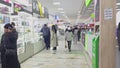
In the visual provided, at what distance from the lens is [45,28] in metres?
14.0

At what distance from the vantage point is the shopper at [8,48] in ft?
18.8

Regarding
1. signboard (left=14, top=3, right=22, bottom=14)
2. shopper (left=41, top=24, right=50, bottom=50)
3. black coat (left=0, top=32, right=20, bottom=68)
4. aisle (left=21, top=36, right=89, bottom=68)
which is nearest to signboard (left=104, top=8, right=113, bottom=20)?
black coat (left=0, top=32, right=20, bottom=68)

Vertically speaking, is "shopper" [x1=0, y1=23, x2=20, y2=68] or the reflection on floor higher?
"shopper" [x1=0, y1=23, x2=20, y2=68]

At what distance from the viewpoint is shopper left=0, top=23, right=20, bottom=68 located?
5.73 meters

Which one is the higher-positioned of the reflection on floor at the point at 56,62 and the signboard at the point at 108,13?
the signboard at the point at 108,13

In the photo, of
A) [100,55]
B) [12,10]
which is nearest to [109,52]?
[100,55]

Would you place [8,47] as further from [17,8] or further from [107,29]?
[17,8]

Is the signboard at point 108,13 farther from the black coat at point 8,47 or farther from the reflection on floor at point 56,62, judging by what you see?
the reflection on floor at point 56,62

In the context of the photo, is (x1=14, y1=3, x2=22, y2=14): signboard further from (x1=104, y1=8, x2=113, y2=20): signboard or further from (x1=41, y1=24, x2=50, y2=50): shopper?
(x1=41, y1=24, x2=50, y2=50): shopper

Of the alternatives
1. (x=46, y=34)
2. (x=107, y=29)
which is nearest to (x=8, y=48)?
(x=107, y=29)

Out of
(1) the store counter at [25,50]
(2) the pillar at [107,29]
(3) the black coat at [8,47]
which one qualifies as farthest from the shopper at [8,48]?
(1) the store counter at [25,50]

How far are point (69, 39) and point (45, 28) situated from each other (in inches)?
67.0

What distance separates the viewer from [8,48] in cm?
576

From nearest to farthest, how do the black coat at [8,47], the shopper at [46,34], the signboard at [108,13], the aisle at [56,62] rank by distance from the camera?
the signboard at [108,13] → the black coat at [8,47] → the aisle at [56,62] → the shopper at [46,34]
